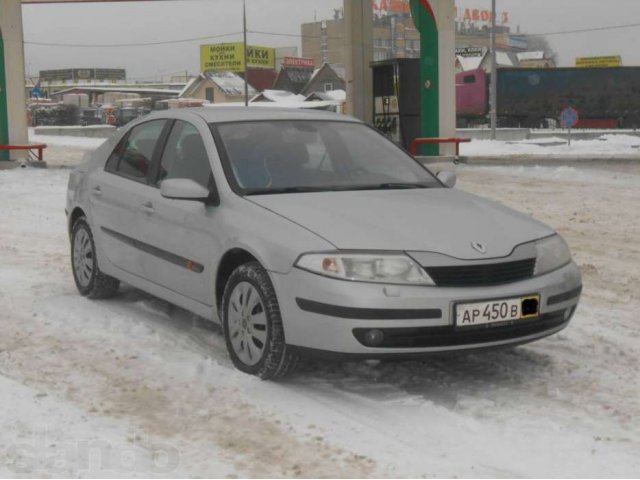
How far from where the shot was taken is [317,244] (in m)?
4.52

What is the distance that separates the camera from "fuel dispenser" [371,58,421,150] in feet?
78.8

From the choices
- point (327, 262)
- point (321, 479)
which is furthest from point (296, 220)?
point (321, 479)

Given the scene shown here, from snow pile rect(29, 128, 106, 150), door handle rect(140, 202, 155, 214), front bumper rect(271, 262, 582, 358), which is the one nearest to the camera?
front bumper rect(271, 262, 582, 358)

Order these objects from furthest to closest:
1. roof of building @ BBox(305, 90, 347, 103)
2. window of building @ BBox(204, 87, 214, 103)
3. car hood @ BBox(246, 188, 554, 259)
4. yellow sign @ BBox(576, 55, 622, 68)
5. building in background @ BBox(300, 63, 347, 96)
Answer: window of building @ BBox(204, 87, 214, 103)
building in background @ BBox(300, 63, 347, 96)
yellow sign @ BBox(576, 55, 622, 68)
roof of building @ BBox(305, 90, 347, 103)
car hood @ BBox(246, 188, 554, 259)

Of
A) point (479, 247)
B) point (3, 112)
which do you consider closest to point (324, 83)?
point (3, 112)

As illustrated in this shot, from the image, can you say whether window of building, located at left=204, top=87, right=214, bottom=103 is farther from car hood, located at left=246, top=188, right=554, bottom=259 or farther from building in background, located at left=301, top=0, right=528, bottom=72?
car hood, located at left=246, top=188, right=554, bottom=259

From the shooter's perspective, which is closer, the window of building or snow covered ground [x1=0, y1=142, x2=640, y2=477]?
snow covered ground [x1=0, y1=142, x2=640, y2=477]

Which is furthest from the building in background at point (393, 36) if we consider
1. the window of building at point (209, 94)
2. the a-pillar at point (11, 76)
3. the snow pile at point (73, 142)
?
the a-pillar at point (11, 76)

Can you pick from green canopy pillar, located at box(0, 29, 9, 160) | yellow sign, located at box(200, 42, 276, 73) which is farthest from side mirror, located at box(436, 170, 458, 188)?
yellow sign, located at box(200, 42, 276, 73)

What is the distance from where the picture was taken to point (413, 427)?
4.25 metres

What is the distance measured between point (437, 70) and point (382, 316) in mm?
17448

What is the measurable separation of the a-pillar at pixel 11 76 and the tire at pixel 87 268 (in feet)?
49.1

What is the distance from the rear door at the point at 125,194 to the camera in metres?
6.09

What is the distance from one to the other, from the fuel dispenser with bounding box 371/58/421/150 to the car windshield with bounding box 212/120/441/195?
18055 millimetres
